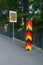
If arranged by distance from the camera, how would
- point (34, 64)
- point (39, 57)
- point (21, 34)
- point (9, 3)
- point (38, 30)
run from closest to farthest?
point (34, 64), point (39, 57), point (38, 30), point (21, 34), point (9, 3)

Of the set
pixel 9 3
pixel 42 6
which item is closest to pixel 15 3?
pixel 9 3

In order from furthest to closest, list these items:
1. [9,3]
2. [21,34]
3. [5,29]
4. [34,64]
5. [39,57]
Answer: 1. [5,29]
2. [9,3]
3. [21,34]
4. [39,57]
5. [34,64]

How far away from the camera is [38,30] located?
1243 cm

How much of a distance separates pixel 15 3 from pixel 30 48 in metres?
7.15

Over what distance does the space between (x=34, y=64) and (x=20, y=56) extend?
166 centimetres

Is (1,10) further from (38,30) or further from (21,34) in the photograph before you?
(38,30)

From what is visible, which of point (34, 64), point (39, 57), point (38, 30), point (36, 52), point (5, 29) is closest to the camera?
point (34, 64)

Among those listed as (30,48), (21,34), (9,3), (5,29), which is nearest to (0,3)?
(9,3)

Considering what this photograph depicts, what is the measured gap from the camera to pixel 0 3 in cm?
1888

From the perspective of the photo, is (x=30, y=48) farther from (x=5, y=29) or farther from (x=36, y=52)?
(x=5, y=29)

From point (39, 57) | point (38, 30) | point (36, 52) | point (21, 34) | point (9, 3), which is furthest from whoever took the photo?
point (9, 3)

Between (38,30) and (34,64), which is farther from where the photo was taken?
(38,30)

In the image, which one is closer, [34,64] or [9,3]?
[34,64]

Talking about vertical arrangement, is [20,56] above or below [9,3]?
below
